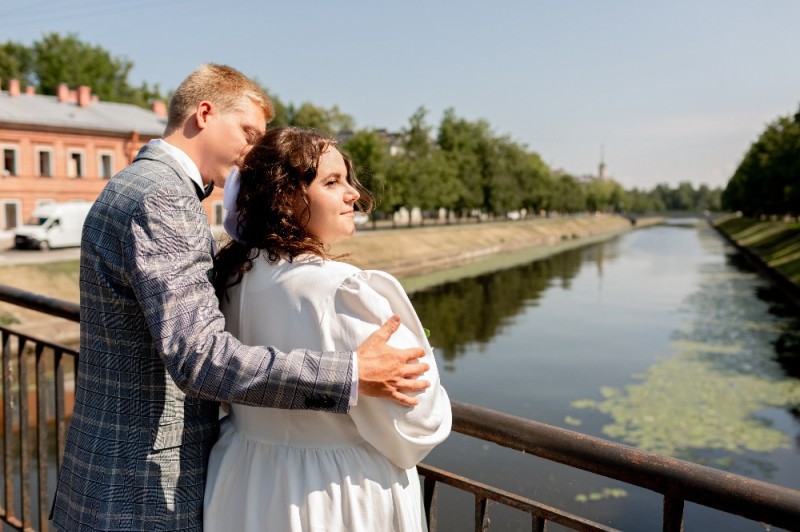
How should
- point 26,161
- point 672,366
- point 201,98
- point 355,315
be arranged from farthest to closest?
point 26,161 → point 672,366 → point 201,98 → point 355,315

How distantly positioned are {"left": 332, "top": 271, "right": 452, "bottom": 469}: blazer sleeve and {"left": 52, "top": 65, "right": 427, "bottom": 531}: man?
0.14ft

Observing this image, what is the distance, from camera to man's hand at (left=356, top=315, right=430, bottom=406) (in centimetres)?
150

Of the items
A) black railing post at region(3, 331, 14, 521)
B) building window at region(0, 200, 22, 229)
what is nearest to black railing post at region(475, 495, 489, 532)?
black railing post at region(3, 331, 14, 521)

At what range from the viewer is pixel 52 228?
28125 mm

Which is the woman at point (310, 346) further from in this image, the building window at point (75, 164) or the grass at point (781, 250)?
the building window at point (75, 164)

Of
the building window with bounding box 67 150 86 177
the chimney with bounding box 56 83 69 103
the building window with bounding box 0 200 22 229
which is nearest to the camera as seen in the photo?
the building window with bounding box 0 200 22 229

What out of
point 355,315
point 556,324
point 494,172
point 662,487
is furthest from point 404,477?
point 494,172

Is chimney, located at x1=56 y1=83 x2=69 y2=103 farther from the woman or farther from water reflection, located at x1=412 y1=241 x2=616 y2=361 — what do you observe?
the woman

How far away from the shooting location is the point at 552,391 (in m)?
13.1

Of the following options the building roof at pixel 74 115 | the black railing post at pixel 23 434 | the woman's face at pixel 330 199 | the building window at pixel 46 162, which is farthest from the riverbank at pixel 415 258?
the building window at pixel 46 162

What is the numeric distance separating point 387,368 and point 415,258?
34453mm

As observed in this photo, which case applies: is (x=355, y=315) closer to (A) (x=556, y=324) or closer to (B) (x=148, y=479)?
(B) (x=148, y=479)

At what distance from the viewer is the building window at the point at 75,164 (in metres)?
36.2

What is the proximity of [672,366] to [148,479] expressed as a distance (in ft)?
50.1
